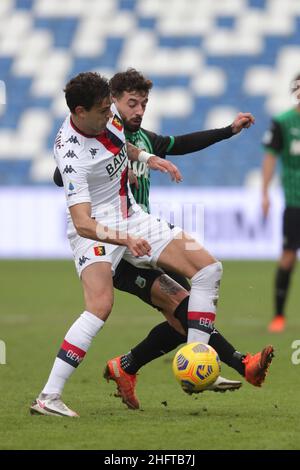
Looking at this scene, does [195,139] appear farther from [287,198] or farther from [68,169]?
[287,198]

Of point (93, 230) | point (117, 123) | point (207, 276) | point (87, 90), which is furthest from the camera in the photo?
point (117, 123)

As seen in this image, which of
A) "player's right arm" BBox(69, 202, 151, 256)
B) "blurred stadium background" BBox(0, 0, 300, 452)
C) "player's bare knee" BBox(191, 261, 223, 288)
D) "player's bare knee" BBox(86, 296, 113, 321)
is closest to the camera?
"player's right arm" BBox(69, 202, 151, 256)

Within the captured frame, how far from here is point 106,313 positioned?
5.55 metres

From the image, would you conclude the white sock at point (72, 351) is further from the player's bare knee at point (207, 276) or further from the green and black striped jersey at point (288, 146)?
the green and black striped jersey at point (288, 146)

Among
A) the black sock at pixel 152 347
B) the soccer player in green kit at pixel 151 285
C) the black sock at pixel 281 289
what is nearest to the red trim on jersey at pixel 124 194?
the soccer player in green kit at pixel 151 285

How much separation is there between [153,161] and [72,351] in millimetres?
1176

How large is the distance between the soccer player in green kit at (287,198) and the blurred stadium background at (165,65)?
976 centimetres

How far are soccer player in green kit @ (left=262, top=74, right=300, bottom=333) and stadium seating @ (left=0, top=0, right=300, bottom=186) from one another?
10312 millimetres

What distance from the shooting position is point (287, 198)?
10.1m

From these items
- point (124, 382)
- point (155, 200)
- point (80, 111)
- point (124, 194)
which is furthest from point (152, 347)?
point (155, 200)

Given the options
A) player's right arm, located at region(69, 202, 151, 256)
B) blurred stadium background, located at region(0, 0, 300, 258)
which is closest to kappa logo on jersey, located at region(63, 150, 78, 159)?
player's right arm, located at region(69, 202, 151, 256)

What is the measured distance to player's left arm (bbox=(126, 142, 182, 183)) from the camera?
5.70 m

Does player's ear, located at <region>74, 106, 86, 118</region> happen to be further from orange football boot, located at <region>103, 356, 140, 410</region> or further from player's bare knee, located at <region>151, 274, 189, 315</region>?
orange football boot, located at <region>103, 356, 140, 410</region>

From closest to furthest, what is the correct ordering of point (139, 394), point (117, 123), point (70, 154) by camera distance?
point (70, 154), point (117, 123), point (139, 394)
